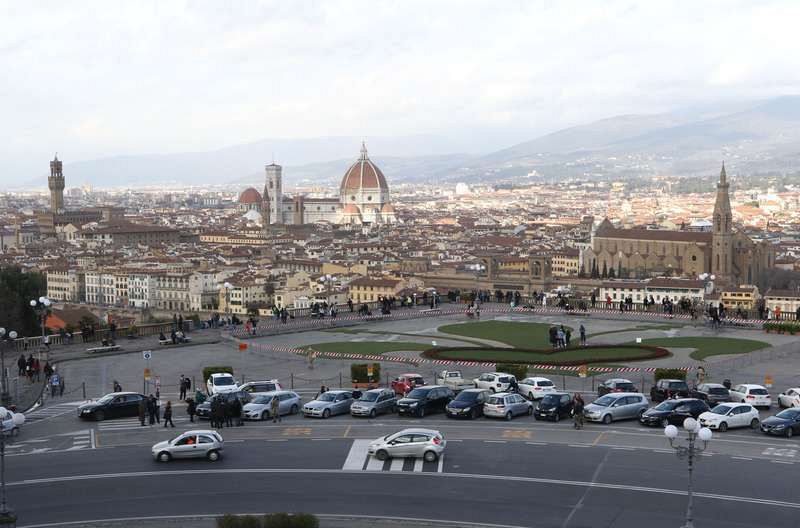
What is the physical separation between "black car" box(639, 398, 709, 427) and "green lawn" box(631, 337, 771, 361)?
31.9ft

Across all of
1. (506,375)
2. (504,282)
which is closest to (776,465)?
(506,375)

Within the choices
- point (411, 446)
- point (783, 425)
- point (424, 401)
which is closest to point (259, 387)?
point (424, 401)

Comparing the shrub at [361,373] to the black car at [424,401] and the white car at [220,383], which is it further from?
the black car at [424,401]

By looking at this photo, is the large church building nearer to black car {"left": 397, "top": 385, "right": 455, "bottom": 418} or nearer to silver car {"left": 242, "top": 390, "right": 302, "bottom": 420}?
black car {"left": 397, "top": 385, "right": 455, "bottom": 418}

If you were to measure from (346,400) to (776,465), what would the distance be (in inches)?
373

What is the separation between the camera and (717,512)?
59.5 ft

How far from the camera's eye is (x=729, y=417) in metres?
24.1

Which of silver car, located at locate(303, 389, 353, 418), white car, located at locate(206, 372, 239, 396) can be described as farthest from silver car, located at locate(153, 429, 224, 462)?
white car, located at locate(206, 372, 239, 396)

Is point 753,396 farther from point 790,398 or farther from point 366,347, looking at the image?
point 366,347

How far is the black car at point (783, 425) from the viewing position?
23484mm

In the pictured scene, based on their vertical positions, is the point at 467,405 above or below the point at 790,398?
above

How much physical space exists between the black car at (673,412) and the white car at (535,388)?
344cm

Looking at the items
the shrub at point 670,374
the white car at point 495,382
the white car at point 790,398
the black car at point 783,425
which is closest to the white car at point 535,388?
the white car at point 495,382

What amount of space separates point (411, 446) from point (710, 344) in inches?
733
